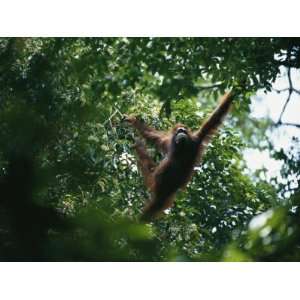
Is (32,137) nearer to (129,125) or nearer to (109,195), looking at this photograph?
(109,195)

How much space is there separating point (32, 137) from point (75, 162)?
0.68ft

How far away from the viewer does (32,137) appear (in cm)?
141

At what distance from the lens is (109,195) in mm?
4652

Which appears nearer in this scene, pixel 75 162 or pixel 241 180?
pixel 75 162

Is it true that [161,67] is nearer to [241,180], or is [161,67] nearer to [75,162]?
[241,180]

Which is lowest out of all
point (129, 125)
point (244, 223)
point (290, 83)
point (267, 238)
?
point (244, 223)
